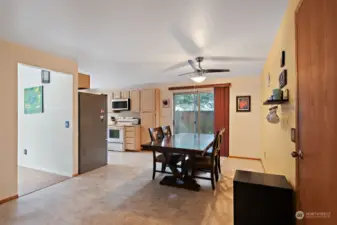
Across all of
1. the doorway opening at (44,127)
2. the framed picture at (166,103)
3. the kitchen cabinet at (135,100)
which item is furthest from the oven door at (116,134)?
the doorway opening at (44,127)

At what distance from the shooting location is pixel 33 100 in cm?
427

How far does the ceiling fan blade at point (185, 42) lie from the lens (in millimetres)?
2424

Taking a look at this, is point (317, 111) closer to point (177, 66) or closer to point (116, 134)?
point (177, 66)

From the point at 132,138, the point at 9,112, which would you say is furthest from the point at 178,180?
the point at 132,138

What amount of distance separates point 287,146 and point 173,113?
4435 millimetres

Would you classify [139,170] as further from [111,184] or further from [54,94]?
[54,94]

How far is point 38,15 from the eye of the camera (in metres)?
1.99

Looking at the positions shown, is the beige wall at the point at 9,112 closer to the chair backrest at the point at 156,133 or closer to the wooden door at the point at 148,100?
the chair backrest at the point at 156,133

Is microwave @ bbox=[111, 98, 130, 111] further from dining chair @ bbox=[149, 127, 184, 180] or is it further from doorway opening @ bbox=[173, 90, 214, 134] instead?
dining chair @ bbox=[149, 127, 184, 180]

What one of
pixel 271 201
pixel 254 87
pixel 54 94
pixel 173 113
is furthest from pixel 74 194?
pixel 254 87

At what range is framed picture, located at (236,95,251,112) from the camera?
17.1ft

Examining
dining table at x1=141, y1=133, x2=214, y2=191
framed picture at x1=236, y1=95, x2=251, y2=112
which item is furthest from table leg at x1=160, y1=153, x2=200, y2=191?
framed picture at x1=236, y1=95, x2=251, y2=112

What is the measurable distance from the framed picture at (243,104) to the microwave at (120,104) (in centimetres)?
355

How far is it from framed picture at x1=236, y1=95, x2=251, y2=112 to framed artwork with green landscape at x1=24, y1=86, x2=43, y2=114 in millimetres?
4752
